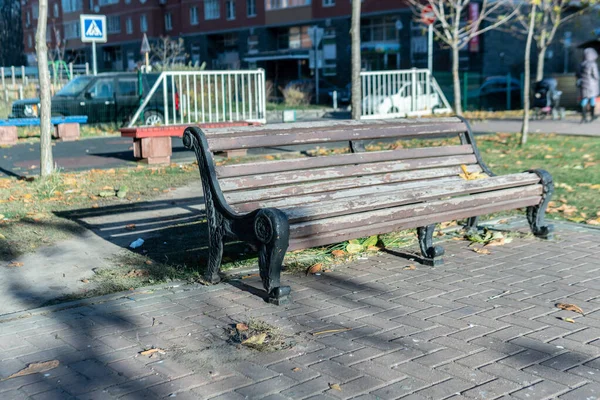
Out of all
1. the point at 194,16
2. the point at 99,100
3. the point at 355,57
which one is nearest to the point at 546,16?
A: the point at 99,100

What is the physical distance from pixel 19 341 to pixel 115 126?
17.8 metres

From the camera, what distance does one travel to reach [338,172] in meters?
5.87

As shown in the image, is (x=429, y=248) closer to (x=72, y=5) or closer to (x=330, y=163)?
(x=330, y=163)

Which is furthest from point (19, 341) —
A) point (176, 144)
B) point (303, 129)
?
point (176, 144)

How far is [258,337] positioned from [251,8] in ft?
196

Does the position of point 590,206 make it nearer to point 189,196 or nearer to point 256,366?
point 189,196

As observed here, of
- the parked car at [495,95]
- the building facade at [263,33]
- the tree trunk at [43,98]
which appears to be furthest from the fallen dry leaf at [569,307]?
the building facade at [263,33]

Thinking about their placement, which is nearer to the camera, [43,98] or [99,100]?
[43,98]

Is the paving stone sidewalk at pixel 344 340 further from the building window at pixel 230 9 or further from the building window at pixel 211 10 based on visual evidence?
the building window at pixel 211 10

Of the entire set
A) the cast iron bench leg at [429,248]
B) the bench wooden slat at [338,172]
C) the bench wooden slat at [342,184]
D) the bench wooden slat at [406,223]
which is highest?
the bench wooden slat at [338,172]

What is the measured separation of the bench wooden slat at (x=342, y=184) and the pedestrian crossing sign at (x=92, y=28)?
612 inches

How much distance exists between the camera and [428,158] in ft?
21.5

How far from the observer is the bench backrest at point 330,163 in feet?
17.5

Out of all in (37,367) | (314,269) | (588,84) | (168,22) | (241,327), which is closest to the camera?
(37,367)
